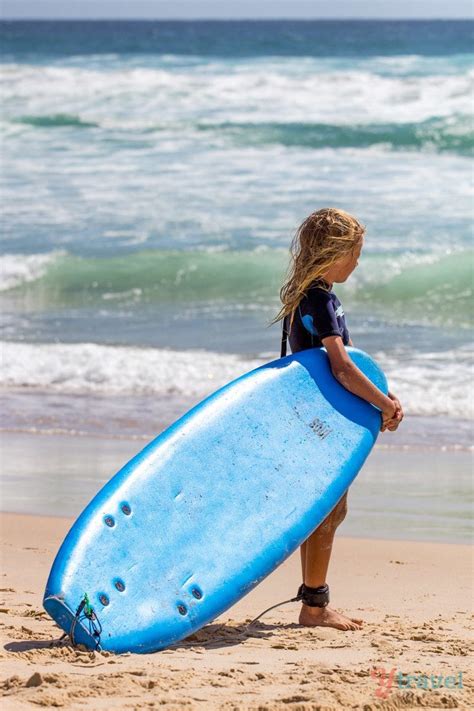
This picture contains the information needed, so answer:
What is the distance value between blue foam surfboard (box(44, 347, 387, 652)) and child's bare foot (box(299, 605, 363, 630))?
304 millimetres

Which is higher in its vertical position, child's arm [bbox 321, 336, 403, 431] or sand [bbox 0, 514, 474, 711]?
child's arm [bbox 321, 336, 403, 431]

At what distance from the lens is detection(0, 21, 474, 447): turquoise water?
8.01 m

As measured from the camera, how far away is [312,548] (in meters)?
3.42

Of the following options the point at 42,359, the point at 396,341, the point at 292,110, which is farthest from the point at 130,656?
the point at 292,110

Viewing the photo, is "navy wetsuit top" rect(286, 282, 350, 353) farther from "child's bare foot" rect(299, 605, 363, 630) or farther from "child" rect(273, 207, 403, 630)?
"child's bare foot" rect(299, 605, 363, 630)

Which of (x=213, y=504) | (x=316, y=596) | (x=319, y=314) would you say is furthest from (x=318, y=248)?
(x=316, y=596)

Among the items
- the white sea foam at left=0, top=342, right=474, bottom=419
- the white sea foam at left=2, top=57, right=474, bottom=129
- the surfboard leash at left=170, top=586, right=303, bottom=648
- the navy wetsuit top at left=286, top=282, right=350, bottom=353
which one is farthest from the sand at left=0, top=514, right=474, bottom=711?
the white sea foam at left=2, top=57, right=474, bottom=129

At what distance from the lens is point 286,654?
121 inches

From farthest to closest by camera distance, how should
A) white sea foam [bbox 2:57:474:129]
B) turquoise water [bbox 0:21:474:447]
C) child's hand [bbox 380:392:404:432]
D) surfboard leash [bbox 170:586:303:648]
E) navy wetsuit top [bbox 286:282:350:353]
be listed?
white sea foam [bbox 2:57:474:129] → turquoise water [bbox 0:21:474:447] → child's hand [bbox 380:392:404:432] → navy wetsuit top [bbox 286:282:350:353] → surfboard leash [bbox 170:586:303:648]

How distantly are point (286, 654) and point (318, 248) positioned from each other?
1159 mm

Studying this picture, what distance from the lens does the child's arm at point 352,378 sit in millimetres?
3301

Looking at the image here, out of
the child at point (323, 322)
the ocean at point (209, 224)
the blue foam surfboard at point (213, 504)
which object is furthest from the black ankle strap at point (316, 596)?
the ocean at point (209, 224)

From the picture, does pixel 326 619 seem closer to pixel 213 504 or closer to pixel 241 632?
pixel 241 632

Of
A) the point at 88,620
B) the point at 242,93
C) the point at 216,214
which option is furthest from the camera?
the point at 242,93
